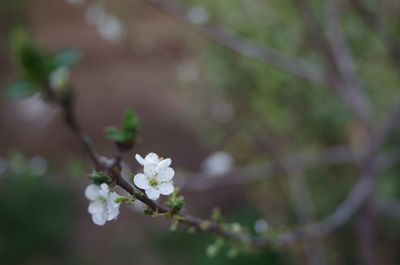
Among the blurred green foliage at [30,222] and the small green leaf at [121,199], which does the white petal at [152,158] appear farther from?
the blurred green foliage at [30,222]

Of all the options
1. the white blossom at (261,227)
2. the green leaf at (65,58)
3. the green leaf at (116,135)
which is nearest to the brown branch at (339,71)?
the white blossom at (261,227)

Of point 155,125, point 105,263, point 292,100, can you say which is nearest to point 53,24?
point 155,125

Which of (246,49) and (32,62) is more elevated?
(246,49)

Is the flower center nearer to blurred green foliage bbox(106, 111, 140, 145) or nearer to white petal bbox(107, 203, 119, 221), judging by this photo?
white petal bbox(107, 203, 119, 221)

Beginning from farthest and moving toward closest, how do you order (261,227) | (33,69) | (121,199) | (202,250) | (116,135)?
1. (202,250)
2. (261,227)
3. (33,69)
4. (116,135)
5. (121,199)

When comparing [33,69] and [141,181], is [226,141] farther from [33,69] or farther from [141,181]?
[141,181]

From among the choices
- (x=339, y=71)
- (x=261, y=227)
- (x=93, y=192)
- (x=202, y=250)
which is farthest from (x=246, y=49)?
(x=202, y=250)

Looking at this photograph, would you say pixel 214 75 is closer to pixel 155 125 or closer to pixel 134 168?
pixel 134 168
